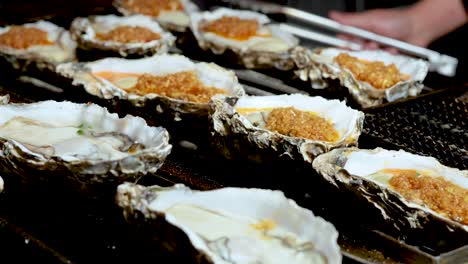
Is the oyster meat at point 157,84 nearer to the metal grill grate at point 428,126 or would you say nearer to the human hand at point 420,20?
the metal grill grate at point 428,126

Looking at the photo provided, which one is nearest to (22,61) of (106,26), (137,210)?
(106,26)

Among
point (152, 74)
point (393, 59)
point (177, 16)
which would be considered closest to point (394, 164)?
point (152, 74)

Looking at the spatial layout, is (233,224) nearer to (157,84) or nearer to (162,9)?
(157,84)

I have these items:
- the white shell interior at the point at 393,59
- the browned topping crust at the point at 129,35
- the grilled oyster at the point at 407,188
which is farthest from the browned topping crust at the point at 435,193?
the browned topping crust at the point at 129,35

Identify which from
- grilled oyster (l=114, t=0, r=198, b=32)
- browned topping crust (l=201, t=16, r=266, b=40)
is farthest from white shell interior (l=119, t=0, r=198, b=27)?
browned topping crust (l=201, t=16, r=266, b=40)

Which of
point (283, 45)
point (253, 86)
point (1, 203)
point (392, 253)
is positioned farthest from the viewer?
point (283, 45)

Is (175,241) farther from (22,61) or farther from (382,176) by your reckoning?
(22,61)
